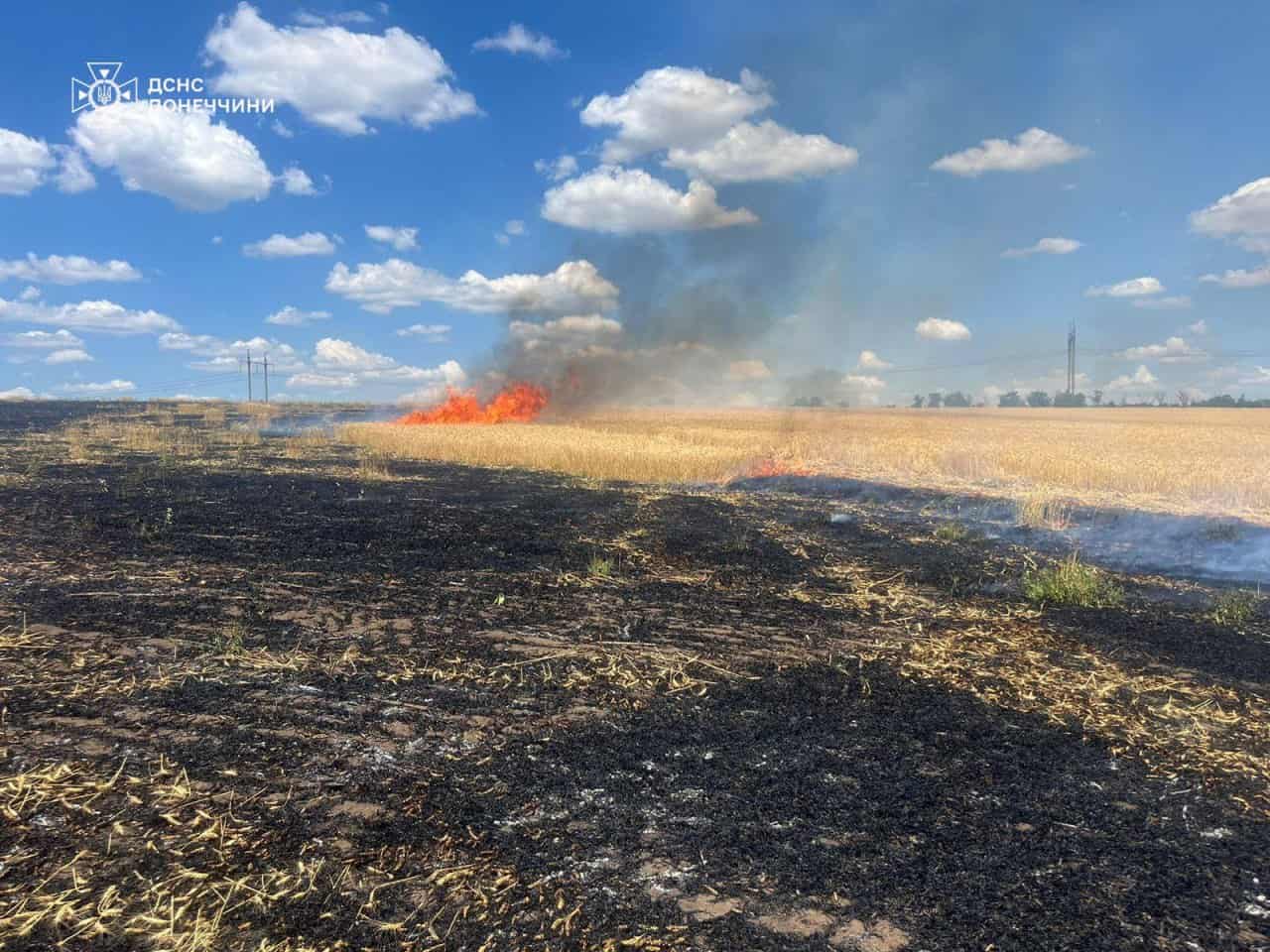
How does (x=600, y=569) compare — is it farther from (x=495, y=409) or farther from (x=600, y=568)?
(x=495, y=409)

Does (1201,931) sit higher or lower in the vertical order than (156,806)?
lower

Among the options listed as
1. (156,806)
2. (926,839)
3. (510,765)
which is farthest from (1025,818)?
(156,806)

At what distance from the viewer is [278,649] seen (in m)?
6.25

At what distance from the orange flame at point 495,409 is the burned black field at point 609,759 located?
137 ft

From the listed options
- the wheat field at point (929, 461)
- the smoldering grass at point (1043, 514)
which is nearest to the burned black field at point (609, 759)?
the smoldering grass at point (1043, 514)

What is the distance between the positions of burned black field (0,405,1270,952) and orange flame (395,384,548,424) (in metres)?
41.8

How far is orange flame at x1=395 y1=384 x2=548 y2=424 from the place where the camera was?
51219mm

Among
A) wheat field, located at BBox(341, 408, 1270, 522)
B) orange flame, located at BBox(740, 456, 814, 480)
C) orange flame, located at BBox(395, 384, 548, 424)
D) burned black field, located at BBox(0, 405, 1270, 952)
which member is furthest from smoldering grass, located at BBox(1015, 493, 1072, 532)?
orange flame, located at BBox(395, 384, 548, 424)

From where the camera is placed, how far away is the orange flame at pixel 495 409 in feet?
168

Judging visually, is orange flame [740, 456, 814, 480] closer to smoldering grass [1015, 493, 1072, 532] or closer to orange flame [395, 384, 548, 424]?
smoldering grass [1015, 493, 1072, 532]

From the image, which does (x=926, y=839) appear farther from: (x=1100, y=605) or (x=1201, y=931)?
(x=1100, y=605)

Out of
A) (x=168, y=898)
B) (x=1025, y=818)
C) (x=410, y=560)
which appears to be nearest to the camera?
(x=168, y=898)

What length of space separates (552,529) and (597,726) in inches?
300

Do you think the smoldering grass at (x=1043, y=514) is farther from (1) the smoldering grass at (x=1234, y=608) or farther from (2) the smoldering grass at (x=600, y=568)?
(2) the smoldering grass at (x=600, y=568)
